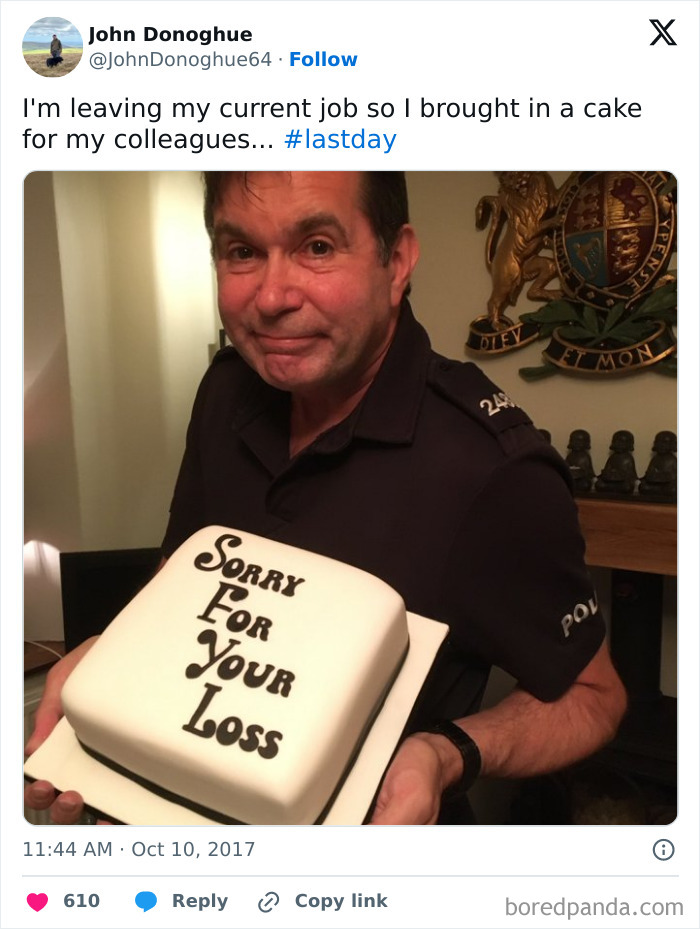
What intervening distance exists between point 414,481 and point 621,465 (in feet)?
2.31

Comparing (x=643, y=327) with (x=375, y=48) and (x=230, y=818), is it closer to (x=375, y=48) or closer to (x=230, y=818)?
(x=375, y=48)

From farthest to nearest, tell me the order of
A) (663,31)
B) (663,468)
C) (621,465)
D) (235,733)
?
(621,465)
(663,468)
(663,31)
(235,733)

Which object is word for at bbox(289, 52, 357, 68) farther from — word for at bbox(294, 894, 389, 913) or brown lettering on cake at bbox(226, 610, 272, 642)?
word for at bbox(294, 894, 389, 913)

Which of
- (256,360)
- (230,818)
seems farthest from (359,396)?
(230,818)

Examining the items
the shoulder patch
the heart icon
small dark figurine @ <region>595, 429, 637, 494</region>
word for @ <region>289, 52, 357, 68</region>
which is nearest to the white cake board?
the heart icon

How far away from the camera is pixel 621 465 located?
1.14 metres

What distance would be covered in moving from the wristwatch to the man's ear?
1.33 feet

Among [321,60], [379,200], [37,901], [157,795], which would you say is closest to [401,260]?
[379,200]

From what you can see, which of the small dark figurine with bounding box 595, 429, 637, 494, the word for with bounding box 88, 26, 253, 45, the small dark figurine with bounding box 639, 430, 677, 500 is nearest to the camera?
the word for with bounding box 88, 26, 253, 45

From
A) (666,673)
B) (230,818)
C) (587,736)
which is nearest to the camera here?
(230,818)

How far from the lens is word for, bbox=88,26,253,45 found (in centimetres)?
53

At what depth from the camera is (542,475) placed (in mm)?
577

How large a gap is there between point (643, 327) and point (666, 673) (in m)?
0.55

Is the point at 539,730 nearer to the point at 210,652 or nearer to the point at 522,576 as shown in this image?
the point at 522,576
